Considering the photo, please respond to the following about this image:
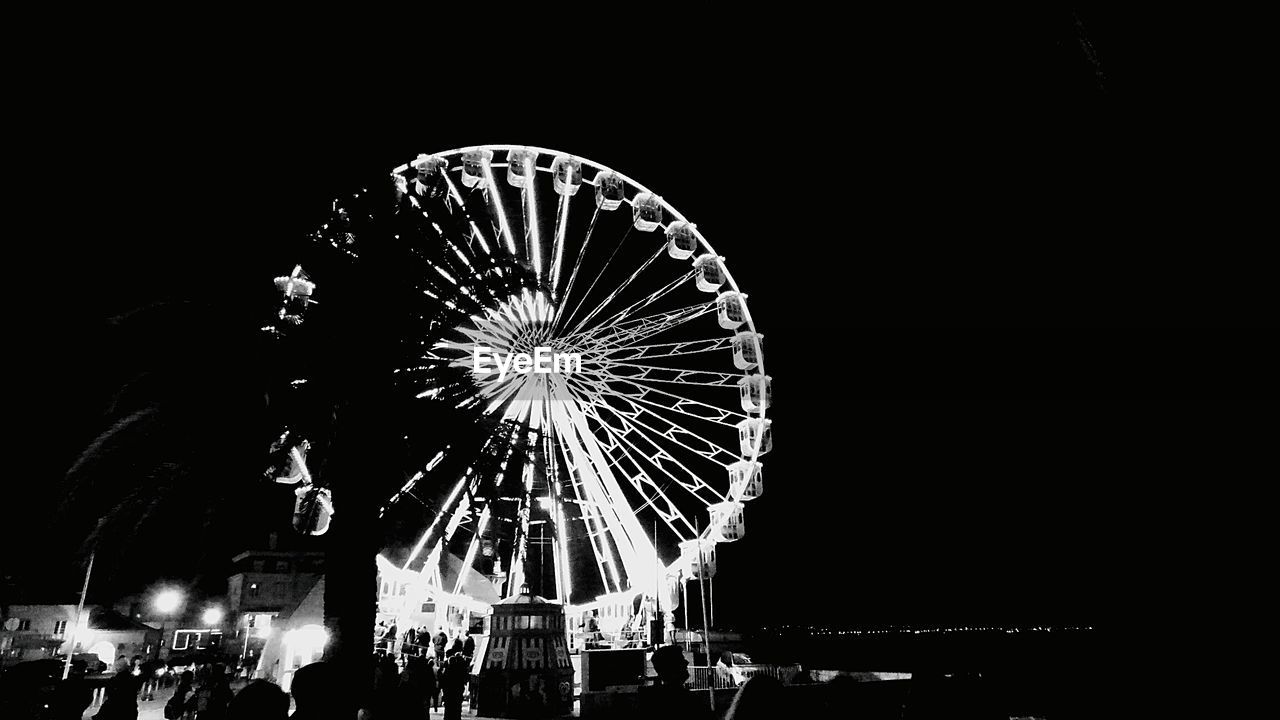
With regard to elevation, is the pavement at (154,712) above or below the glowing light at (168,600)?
below

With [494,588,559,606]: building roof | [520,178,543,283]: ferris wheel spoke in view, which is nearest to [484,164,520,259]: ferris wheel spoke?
[520,178,543,283]: ferris wheel spoke

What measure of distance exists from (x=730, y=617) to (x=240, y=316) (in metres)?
103

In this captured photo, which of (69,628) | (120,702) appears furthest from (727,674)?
(69,628)

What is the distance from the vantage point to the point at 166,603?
53875mm

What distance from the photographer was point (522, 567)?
65.6ft

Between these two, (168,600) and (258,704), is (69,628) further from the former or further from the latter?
(258,704)

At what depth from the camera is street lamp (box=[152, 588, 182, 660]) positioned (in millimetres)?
54569

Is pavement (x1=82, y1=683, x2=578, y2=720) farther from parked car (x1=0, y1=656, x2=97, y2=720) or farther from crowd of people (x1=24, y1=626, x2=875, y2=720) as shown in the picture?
parked car (x1=0, y1=656, x2=97, y2=720)

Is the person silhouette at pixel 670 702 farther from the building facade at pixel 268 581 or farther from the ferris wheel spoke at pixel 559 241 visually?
the building facade at pixel 268 581

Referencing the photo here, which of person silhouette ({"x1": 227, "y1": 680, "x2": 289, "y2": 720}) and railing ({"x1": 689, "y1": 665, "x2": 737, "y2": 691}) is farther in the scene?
railing ({"x1": 689, "y1": 665, "x2": 737, "y2": 691})

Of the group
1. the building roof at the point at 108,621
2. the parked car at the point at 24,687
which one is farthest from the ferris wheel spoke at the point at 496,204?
the building roof at the point at 108,621

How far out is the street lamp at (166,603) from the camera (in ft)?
179

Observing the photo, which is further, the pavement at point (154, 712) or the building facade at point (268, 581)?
the building facade at point (268, 581)

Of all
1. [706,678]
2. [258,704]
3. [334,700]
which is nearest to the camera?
[258,704]
